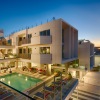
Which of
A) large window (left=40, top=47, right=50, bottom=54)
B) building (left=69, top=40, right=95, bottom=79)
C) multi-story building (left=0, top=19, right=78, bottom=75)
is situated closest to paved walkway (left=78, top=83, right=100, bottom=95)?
building (left=69, top=40, right=95, bottom=79)

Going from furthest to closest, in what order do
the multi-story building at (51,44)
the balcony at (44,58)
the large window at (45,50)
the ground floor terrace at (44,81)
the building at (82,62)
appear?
1. the building at (82,62)
2. the large window at (45,50)
3. the balcony at (44,58)
4. the multi-story building at (51,44)
5. the ground floor terrace at (44,81)

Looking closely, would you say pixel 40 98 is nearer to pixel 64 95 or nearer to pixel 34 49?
pixel 64 95

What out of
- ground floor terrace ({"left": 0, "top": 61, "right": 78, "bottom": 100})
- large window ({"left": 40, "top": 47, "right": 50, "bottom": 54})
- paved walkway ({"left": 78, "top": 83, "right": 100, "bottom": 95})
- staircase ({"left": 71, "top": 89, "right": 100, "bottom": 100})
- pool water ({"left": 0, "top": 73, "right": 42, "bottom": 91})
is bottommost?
staircase ({"left": 71, "top": 89, "right": 100, "bottom": 100})

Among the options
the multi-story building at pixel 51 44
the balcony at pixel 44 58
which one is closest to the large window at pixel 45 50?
the multi-story building at pixel 51 44

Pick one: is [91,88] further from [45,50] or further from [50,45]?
[45,50]

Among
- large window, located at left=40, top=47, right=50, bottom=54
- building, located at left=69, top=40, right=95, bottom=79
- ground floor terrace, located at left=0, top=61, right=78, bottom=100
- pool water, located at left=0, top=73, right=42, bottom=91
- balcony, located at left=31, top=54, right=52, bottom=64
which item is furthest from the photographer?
building, located at left=69, top=40, right=95, bottom=79

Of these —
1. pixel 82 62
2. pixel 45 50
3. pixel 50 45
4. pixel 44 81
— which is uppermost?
pixel 50 45

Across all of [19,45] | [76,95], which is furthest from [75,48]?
[19,45]

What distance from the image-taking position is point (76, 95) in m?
15.1

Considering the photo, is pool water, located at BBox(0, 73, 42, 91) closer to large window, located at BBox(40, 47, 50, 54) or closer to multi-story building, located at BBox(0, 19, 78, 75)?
multi-story building, located at BBox(0, 19, 78, 75)

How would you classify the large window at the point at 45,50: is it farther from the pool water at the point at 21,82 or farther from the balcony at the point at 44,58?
the pool water at the point at 21,82

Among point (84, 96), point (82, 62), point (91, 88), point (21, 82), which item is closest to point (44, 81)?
point (21, 82)

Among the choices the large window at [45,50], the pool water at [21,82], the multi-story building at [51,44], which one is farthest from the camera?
the large window at [45,50]

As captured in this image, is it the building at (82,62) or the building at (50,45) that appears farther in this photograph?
the building at (82,62)
